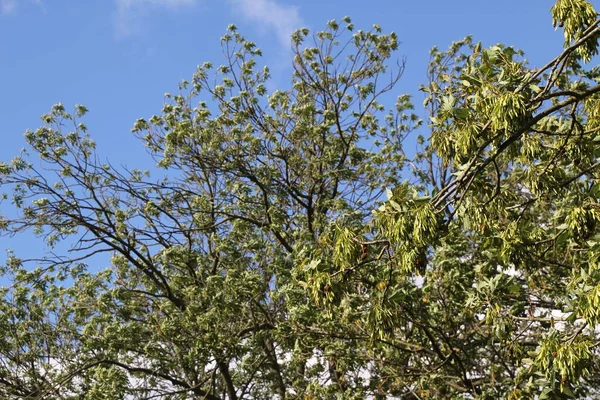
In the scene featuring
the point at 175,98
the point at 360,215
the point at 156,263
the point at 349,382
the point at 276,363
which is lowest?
the point at 349,382

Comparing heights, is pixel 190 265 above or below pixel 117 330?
above

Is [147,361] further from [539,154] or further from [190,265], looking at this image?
[539,154]

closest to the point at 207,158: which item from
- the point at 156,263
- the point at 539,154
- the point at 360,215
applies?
the point at 156,263

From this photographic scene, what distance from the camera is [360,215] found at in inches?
480

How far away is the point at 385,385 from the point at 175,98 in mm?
7585

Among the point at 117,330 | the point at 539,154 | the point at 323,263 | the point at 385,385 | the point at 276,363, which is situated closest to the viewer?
the point at 323,263

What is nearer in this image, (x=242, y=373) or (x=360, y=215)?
(x=360, y=215)

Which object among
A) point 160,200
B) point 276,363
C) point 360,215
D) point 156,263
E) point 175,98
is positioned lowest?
point 276,363

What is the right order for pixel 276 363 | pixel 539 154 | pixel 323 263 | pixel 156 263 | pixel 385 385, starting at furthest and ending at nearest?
1. pixel 156 263
2. pixel 276 363
3. pixel 385 385
4. pixel 539 154
5. pixel 323 263

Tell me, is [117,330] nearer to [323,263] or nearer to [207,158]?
[207,158]

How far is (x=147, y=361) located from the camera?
517 inches

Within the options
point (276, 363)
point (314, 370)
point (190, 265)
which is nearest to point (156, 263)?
point (190, 265)

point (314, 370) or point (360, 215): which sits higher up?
point (360, 215)

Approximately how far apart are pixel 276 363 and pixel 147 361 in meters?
2.47
